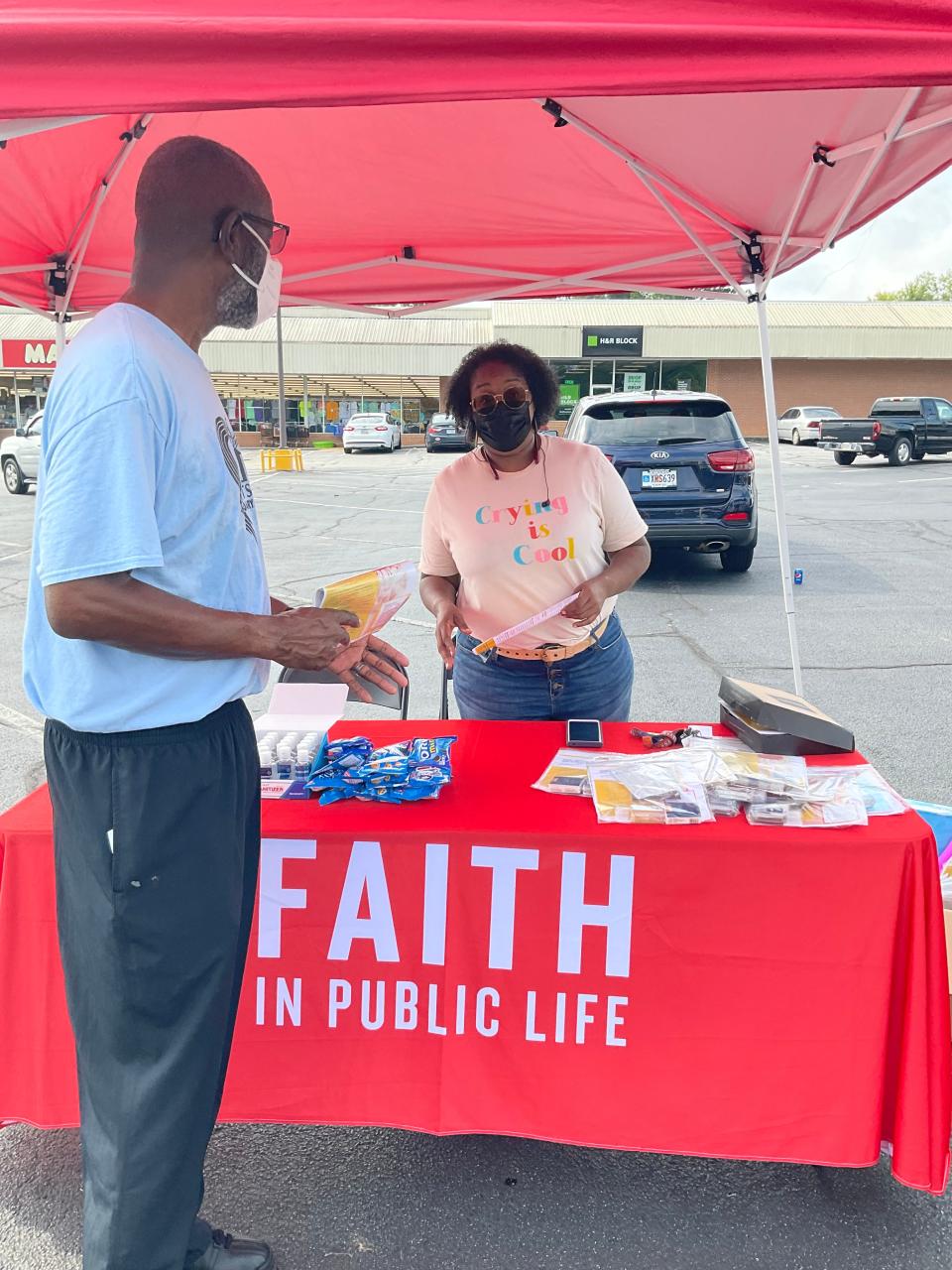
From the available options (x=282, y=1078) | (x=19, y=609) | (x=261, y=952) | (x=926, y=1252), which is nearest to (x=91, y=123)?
(x=261, y=952)

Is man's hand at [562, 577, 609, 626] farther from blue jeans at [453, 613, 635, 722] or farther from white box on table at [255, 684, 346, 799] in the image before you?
white box on table at [255, 684, 346, 799]

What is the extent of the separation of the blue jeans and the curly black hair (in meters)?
0.73

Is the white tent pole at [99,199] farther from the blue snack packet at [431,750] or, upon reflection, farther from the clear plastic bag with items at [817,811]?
the clear plastic bag with items at [817,811]

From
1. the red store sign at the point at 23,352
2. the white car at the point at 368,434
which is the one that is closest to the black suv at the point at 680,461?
the white car at the point at 368,434

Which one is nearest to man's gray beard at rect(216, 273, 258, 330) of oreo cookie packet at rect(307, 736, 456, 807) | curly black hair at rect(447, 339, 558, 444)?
oreo cookie packet at rect(307, 736, 456, 807)

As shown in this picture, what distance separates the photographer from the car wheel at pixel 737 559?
9508 millimetres

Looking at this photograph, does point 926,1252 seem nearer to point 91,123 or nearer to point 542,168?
point 542,168

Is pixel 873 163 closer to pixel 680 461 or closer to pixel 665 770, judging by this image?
pixel 665 770

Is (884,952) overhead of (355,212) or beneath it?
beneath

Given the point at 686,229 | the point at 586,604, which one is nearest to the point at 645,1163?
the point at 586,604

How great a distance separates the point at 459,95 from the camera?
136 cm

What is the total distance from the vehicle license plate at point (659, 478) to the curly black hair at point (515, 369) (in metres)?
5.66

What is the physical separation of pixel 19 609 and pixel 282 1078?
7.34 meters

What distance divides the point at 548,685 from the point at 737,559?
7219 millimetres
